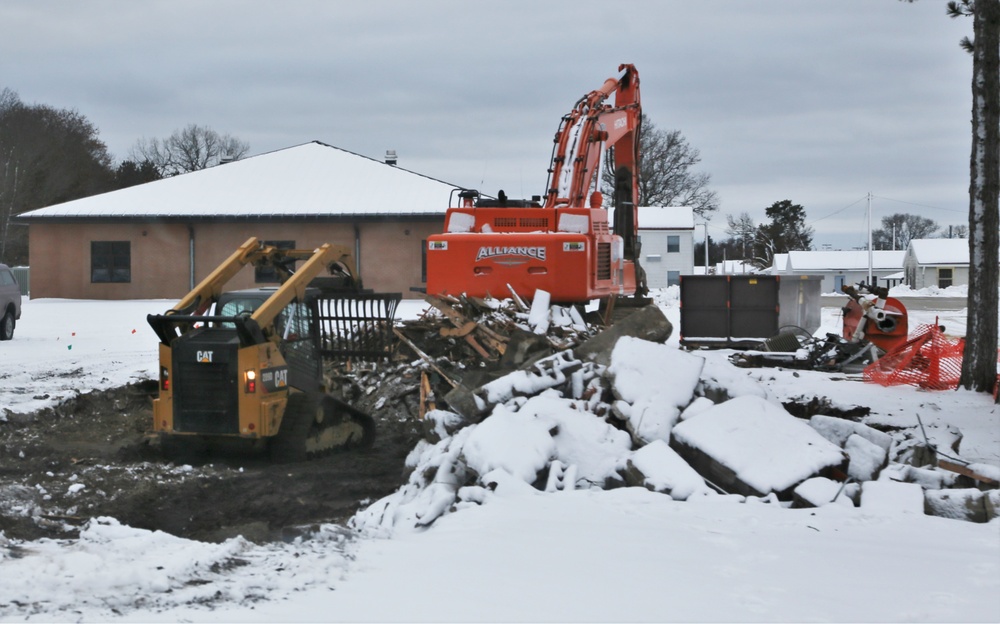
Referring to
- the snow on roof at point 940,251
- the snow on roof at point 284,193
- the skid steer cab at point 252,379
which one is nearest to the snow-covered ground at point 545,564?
the skid steer cab at point 252,379

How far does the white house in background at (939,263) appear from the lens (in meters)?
80.8

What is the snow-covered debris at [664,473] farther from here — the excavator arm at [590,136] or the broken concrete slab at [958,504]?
the excavator arm at [590,136]

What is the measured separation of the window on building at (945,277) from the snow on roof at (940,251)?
2.69ft

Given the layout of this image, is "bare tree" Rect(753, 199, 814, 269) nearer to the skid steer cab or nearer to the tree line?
the tree line

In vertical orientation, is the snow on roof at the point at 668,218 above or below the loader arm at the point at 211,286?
above

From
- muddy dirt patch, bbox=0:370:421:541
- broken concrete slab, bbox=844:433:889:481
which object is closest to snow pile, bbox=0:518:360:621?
muddy dirt patch, bbox=0:370:421:541

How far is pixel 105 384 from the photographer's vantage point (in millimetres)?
14250

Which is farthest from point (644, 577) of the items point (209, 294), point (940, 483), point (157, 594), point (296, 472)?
point (209, 294)

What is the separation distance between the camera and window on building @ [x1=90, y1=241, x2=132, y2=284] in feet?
125

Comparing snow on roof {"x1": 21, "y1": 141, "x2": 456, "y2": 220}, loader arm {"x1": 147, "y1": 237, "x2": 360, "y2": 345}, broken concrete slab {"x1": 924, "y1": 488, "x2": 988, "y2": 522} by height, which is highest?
snow on roof {"x1": 21, "y1": 141, "x2": 456, "y2": 220}

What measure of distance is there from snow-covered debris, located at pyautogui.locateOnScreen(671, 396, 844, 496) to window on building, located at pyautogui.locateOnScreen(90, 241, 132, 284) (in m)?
34.4

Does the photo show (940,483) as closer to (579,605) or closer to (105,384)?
(579,605)

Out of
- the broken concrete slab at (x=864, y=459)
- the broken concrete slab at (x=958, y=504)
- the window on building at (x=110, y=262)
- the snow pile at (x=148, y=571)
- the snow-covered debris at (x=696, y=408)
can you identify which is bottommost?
the snow pile at (x=148, y=571)

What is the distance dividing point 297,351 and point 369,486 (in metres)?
2.10
